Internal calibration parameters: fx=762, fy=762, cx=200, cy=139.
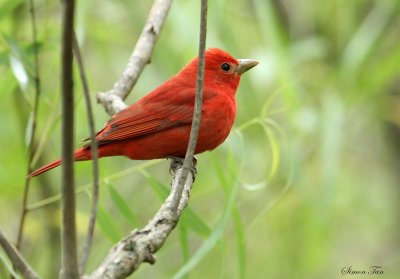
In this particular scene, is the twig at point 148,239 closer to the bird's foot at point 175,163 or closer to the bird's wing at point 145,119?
the bird's foot at point 175,163

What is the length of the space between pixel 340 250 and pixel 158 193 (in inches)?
168

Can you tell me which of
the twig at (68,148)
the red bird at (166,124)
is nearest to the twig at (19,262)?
the twig at (68,148)

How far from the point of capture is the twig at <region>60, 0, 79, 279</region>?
1676mm

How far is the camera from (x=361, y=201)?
5.82m

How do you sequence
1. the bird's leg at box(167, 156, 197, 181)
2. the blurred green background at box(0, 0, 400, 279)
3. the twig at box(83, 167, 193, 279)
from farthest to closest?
the blurred green background at box(0, 0, 400, 279)
the bird's leg at box(167, 156, 197, 181)
the twig at box(83, 167, 193, 279)

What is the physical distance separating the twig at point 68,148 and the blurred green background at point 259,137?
1352 mm

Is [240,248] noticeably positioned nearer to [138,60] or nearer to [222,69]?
[138,60]

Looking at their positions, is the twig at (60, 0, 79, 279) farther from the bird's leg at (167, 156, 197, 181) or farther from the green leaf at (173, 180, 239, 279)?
the bird's leg at (167, 156, 197, 181)

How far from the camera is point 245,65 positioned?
4477 millimetres

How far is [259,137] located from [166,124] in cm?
106

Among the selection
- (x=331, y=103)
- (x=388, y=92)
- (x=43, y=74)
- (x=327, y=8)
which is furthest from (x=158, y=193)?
(x=388, y=92)

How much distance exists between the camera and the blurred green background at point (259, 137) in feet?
13.5

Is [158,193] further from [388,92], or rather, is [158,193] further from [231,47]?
[388,92]

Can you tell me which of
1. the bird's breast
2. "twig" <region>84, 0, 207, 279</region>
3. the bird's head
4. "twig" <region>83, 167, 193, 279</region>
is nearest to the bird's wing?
the bird's breast
